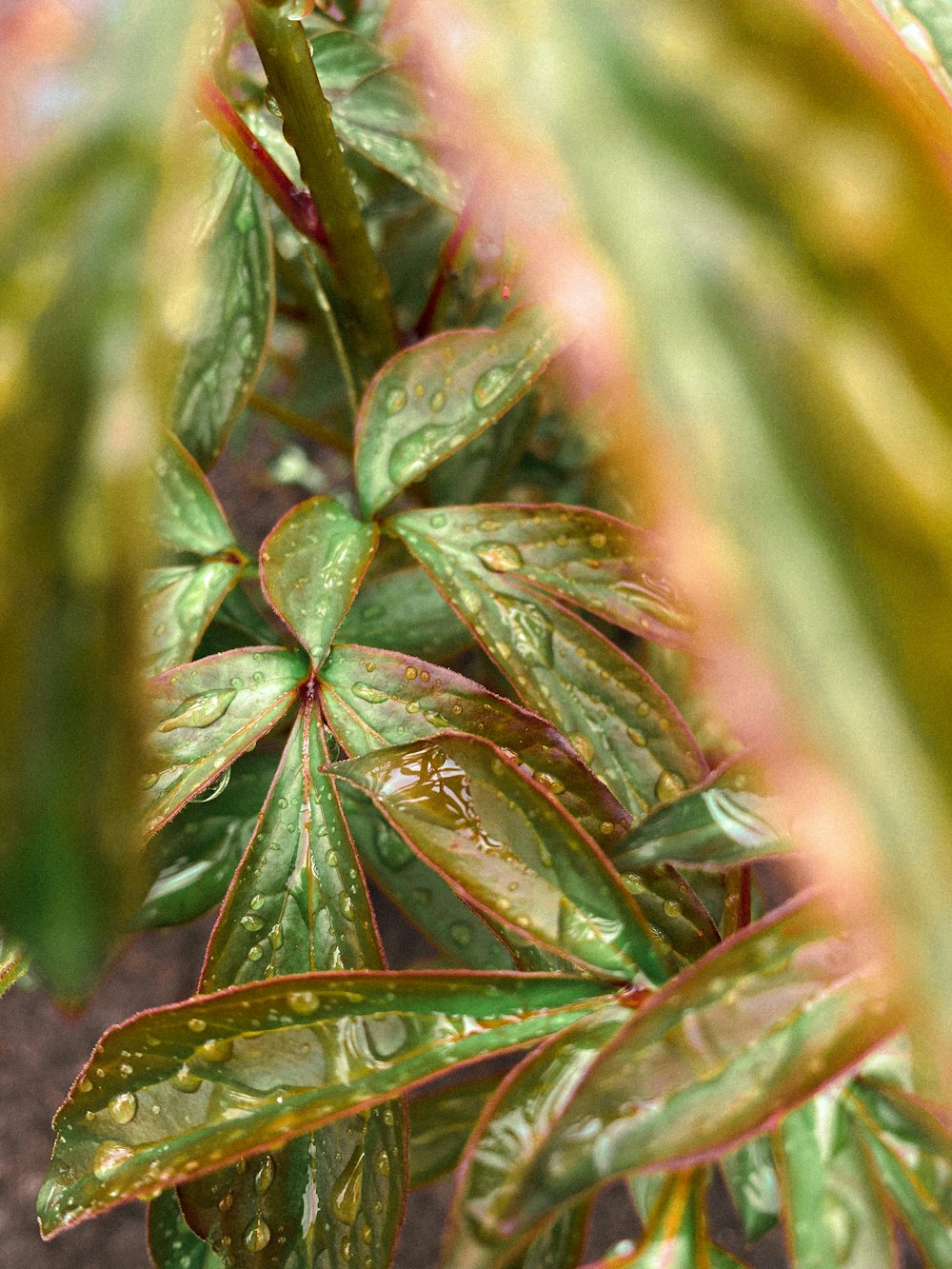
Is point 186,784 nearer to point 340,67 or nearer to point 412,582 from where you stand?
point 412,582

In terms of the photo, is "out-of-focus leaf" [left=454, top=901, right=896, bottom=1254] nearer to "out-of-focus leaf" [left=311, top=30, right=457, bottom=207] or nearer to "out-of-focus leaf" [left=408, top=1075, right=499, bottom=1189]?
"out-of-focus leaf" [left=408, top=1075, right=499, bottom=1189]

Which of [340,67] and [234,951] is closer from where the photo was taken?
[234,951]

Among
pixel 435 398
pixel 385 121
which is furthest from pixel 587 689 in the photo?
pixel 385 121

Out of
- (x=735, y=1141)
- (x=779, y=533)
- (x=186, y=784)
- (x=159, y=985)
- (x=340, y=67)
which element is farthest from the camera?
(x=159, y=985)

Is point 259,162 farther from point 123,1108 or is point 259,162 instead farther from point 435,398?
point 123,1108

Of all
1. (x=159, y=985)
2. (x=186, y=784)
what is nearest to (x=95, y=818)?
(x=186, y=784)
